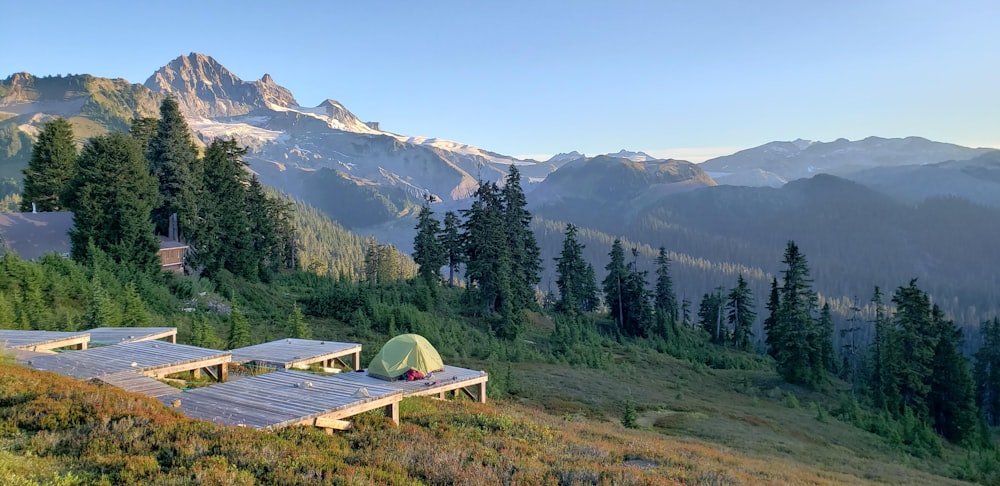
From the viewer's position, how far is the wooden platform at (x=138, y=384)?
1166 centimetres

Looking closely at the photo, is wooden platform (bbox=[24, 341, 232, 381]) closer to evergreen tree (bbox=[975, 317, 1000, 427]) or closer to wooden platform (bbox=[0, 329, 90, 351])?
wooden platform (bbox=[0, 329, 90, 351])

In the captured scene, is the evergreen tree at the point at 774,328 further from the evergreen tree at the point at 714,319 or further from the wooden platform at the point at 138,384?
the wooden platform at the point at 138,384

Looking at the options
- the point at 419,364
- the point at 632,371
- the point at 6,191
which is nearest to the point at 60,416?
the point at 419,364

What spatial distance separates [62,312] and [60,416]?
17.5 metres

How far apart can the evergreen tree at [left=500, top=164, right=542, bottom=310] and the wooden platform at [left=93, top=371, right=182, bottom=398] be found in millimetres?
40294

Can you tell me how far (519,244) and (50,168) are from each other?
40.3 metres

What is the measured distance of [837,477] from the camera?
16.4 meters

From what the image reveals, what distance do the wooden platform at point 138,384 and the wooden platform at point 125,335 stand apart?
4.85 metres

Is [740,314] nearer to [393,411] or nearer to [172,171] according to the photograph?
[172,171]

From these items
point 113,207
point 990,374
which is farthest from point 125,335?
point 990,374

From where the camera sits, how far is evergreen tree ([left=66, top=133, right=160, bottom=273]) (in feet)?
107

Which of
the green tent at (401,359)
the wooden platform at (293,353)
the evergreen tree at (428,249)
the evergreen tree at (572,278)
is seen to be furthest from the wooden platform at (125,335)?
the evergreen tree at (572,278)

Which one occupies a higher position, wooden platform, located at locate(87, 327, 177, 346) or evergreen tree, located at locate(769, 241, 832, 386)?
wooden platform, located at locate(87, 327, 177, 346)

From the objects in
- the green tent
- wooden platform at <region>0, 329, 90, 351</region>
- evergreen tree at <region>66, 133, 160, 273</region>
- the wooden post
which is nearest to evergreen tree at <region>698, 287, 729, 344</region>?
evergreen tree at <region>66, 133, 160, 273</region>
